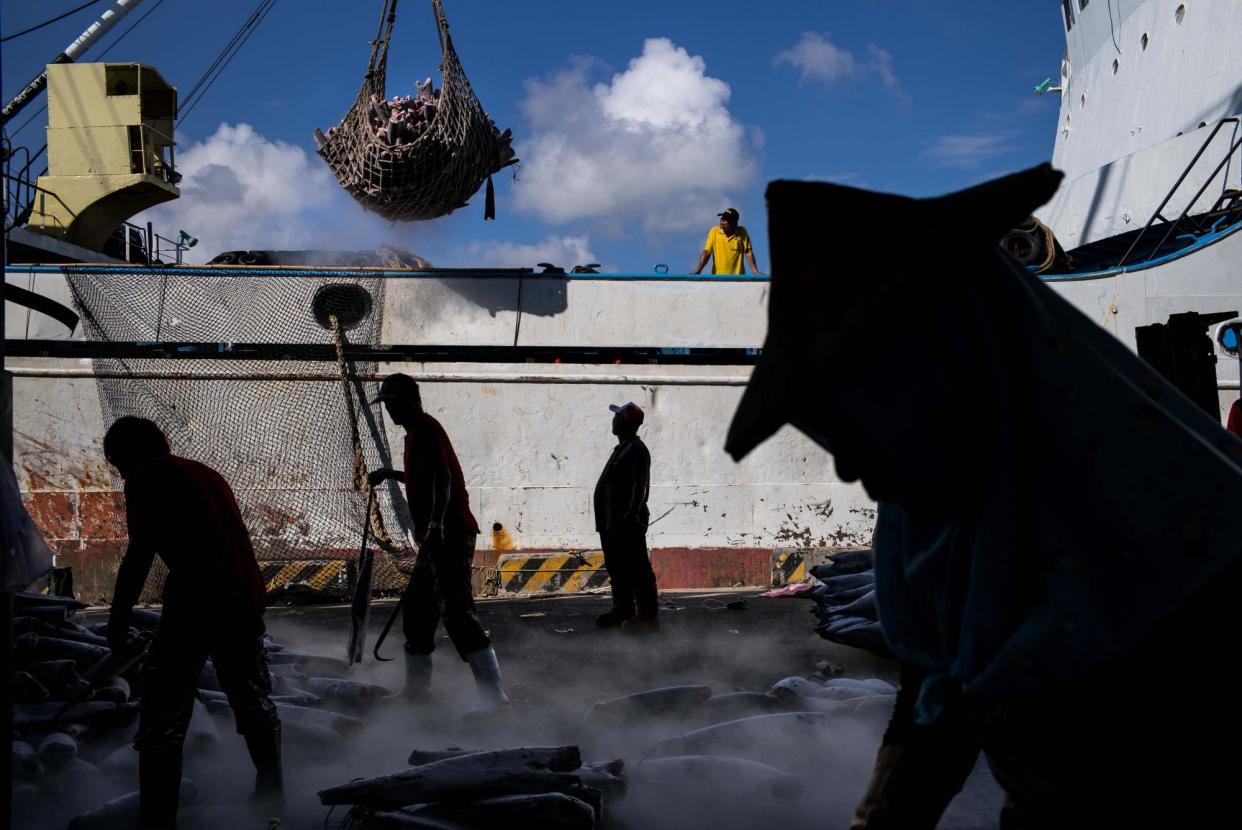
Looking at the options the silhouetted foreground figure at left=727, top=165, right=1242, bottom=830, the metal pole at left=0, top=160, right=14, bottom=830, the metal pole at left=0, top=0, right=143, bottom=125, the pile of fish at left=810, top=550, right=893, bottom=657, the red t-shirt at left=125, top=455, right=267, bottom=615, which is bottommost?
the pile of fish at left=810, top=550, right=893, bottom=657

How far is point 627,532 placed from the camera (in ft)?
28.1

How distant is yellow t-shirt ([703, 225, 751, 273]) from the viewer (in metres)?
12.2

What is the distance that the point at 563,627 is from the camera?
28.9 ft

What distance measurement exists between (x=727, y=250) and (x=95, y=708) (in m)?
8.74

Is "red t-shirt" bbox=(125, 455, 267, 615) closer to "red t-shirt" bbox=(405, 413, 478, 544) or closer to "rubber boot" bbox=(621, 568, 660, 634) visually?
"red t-shirt" bbox=(405, 413, 478, 544)

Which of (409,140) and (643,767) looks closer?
(643,767)

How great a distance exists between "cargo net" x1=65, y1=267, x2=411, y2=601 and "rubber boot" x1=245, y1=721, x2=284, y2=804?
6.12m

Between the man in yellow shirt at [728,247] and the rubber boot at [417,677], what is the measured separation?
7094 millimetres

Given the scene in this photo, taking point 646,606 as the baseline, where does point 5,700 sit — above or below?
above

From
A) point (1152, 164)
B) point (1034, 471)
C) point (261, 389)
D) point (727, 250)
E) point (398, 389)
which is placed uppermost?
point (1152, 164)

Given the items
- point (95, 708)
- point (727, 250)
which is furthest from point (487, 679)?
point (727, 250)

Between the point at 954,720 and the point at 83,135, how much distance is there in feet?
50.0

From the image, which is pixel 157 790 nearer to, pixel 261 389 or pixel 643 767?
pixel 643 767

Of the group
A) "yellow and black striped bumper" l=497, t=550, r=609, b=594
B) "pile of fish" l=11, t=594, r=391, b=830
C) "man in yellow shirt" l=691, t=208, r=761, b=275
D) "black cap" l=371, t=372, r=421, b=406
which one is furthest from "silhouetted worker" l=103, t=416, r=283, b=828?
"man in yellow shirt" l=691, t=208, r=761, b=275
